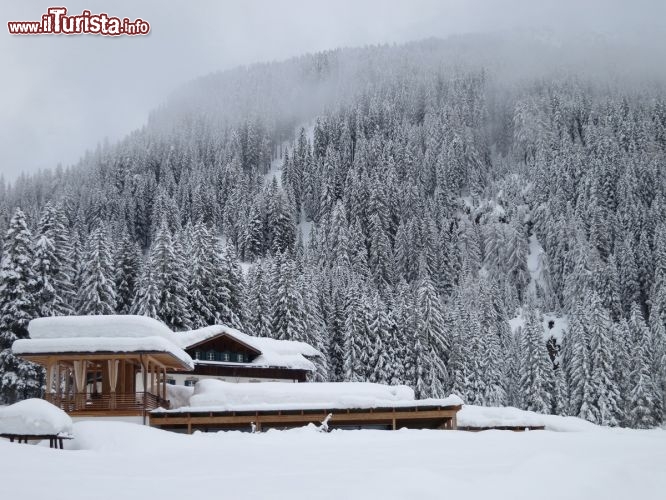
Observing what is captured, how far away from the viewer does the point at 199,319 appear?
56.8 meters

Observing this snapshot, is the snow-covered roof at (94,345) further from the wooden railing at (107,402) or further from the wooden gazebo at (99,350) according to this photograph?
the wooden railing at (107,402)

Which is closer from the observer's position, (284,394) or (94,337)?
(94,337)

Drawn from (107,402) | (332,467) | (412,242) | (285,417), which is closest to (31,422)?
(107,402)

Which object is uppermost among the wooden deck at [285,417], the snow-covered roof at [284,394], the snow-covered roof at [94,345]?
the snow-covered roof at [94,345]

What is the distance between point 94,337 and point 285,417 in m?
8.93

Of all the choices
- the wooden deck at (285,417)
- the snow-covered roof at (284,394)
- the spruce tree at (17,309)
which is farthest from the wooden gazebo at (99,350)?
the spruce tree at (17,309)

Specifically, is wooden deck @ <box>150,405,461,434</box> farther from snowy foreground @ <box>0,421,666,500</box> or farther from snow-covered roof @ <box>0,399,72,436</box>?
snow-covered roof @ <box>0,399,72,436</box>

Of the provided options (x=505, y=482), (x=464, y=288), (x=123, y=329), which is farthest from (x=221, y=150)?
(x=505, y=482)

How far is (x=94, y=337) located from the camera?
2991cm

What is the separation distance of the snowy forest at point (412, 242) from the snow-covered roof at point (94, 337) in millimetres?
13661

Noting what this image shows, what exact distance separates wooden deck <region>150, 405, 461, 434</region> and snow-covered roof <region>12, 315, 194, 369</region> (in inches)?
115

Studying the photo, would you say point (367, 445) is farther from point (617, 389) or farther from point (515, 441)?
point (617, 389)

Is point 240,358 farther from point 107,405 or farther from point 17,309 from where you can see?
point 107,405

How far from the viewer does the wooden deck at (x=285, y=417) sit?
3041cm
